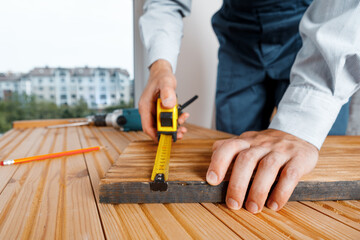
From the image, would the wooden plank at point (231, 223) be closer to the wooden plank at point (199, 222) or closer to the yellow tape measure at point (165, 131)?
the wooden plank at point (199, 222)

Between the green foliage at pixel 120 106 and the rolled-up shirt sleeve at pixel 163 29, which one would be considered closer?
the rolled-up shirt sleeve at pixel 163 29

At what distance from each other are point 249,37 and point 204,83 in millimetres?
1073

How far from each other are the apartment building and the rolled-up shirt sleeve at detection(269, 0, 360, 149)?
1651 mm

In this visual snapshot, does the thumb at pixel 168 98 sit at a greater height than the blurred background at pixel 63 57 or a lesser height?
lesser

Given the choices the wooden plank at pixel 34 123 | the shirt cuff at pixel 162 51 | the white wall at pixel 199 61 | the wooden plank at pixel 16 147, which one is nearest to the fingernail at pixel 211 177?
the wooden plank at pixel 16 147

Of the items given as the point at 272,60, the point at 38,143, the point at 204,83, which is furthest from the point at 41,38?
the point at 272,60

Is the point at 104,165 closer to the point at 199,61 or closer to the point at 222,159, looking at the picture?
the point at 222,159

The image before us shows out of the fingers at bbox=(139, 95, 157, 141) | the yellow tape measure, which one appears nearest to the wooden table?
the yellow tape measure

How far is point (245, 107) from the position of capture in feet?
4.00

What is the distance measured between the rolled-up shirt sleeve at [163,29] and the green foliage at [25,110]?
1.22 m

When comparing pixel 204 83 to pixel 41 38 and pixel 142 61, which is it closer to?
pixel 142 61

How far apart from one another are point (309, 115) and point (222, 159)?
22 centimetres

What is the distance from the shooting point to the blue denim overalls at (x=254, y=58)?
995 mm

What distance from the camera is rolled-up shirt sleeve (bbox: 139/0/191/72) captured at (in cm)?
93
